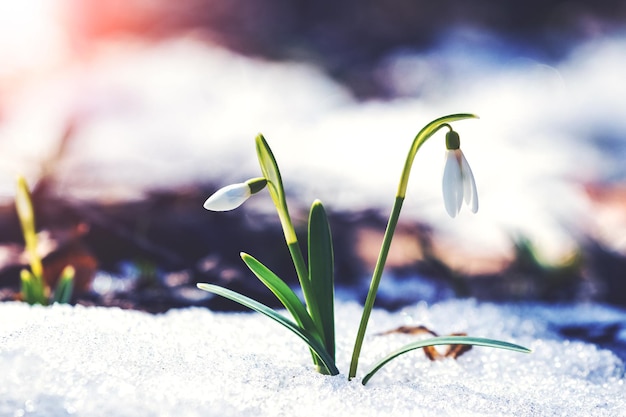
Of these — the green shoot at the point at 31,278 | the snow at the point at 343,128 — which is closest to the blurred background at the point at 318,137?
the snow at the point at 343,128

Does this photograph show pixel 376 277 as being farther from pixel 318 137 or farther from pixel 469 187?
pixel 318 137

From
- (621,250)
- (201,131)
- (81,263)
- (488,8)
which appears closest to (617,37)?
(488,8)

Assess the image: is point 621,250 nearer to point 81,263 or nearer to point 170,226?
point 170,226

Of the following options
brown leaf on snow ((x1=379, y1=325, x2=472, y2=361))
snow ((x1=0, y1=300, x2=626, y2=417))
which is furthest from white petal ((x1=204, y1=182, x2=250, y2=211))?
brown leaf on snow ((x1=379, y1=325, x2=472, y2=361))

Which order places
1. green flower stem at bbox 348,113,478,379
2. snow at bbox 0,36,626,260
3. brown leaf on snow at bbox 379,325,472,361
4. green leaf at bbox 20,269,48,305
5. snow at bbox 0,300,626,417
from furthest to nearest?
snow at bbox 0,36,626,260, green leaf at bbox 20,269,48,305, brown leaf on snow at bbox 379,325,472,361, green flower stem at bbox 348,113,478,379, snow at bbox 0,300,626,417

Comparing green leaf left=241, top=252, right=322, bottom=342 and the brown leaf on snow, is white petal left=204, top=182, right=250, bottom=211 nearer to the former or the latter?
green leaf left=241, top=252, right=322, bottom=342

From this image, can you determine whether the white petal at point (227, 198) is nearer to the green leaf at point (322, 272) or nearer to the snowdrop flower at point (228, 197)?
the snowdrop flower at point (228, 197)

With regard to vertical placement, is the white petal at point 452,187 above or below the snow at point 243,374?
above
